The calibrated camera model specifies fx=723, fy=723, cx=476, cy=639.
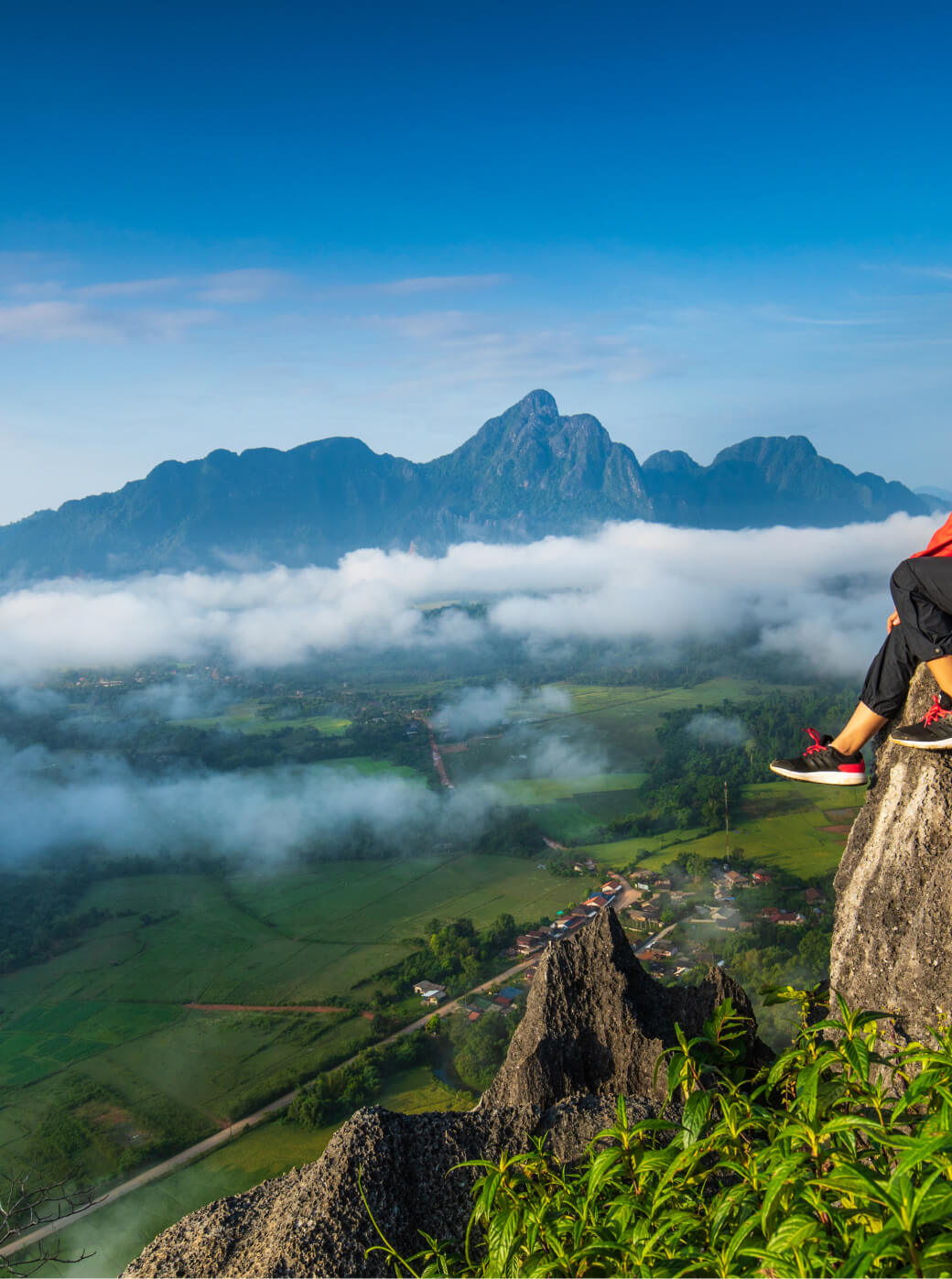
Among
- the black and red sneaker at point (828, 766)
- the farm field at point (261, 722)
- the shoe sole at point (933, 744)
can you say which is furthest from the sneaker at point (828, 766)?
the farm field at point (261, 722)

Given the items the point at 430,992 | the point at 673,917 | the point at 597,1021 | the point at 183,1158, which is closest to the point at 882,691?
the point at 597,1021

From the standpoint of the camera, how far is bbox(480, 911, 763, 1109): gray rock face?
6.04 m

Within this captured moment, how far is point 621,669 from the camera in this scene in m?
106

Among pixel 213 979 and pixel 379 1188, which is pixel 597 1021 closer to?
pixel 379 1188

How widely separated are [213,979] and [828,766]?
2993 cm

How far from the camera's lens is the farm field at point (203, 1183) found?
1411 cm

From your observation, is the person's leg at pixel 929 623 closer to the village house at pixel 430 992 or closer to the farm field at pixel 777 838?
Result: the village house at pixel 430 992

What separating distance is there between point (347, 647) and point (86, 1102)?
12725cm

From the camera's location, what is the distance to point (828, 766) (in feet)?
16.3

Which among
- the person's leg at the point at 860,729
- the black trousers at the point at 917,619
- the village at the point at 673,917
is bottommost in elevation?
the village at the point at 673,917

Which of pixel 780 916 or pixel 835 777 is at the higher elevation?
pixel 835 777

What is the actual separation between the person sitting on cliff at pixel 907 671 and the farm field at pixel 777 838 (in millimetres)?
29034

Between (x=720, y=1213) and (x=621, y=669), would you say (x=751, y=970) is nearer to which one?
(x=720, y=1213)

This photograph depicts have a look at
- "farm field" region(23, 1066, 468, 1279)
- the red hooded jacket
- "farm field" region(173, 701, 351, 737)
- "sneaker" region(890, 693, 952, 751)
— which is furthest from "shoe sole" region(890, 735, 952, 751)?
"farm field" region(173, 701, 351, 737)
